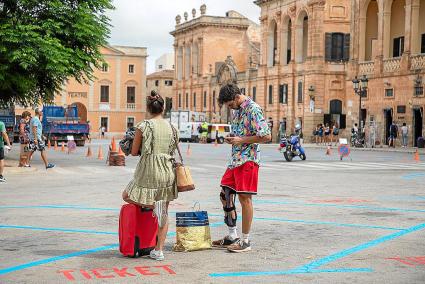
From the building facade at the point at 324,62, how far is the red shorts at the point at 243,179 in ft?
128

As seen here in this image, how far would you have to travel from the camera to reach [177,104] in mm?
96562

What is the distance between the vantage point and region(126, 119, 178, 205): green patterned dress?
7.54 meters

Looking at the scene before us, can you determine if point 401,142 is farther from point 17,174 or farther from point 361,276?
point 361,276

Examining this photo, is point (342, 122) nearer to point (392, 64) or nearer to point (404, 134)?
point (392, 64)

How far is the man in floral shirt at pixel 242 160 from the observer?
26.2ft

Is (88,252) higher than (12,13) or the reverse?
the reverse

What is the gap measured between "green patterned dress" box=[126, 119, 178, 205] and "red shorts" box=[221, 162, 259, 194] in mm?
756

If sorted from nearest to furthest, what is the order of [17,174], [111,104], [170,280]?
1. [170,280]
2. [17,174]
3. [111,104]

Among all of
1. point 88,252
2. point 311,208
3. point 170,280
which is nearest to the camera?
point 170,280

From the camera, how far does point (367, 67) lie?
51.2 metres

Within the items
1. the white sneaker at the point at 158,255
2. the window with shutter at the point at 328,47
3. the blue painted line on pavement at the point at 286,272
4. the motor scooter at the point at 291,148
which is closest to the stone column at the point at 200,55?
the window with shutter at the point at 328,47

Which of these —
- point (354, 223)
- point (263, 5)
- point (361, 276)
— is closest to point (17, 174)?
point (354, 223)

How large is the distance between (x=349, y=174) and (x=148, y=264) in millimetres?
14184

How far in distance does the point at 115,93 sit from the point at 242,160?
8247cm
